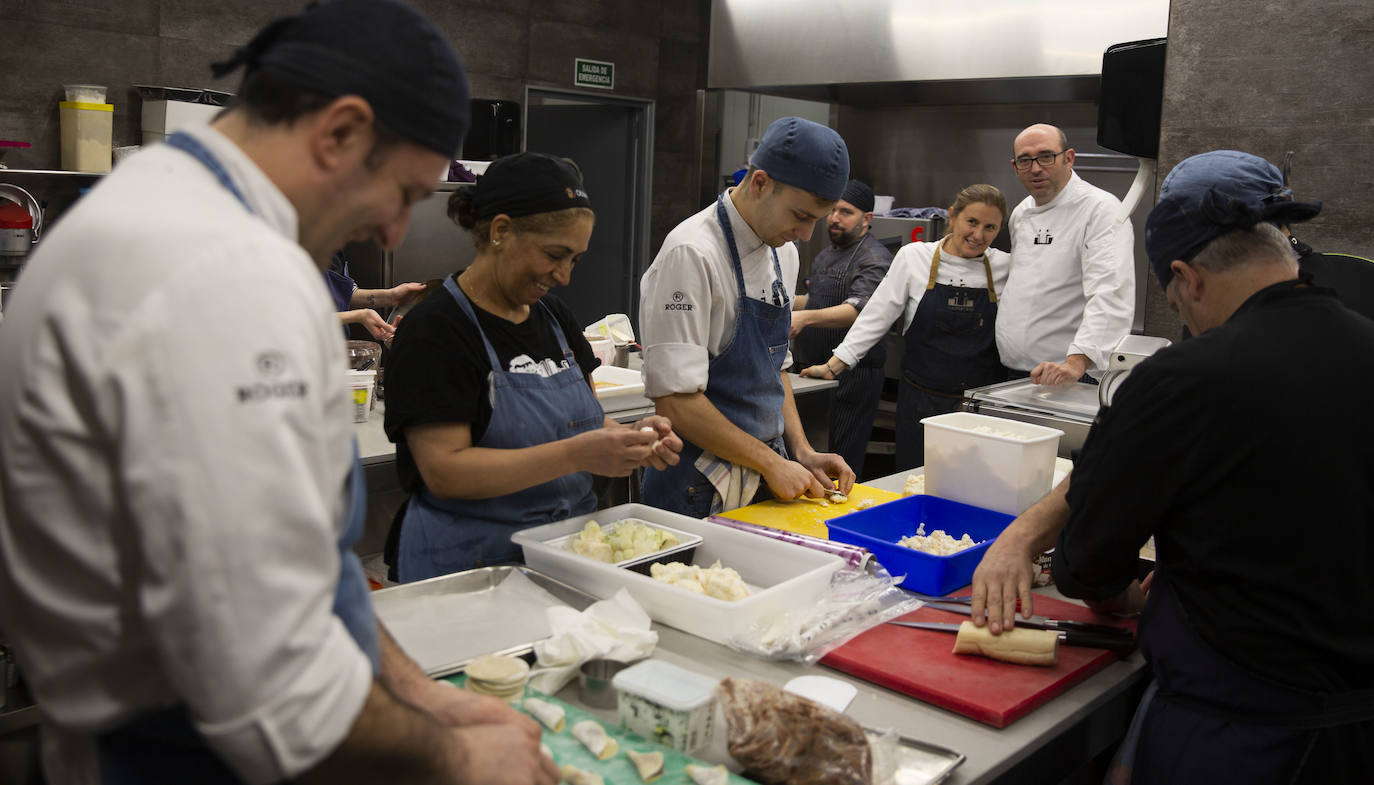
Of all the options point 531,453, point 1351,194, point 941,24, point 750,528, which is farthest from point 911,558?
point 941,24

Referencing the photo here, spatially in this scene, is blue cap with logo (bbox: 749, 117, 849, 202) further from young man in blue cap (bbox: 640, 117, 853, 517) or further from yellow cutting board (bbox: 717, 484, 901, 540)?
yellow cutting board (bbox: 717, 484, 901, 540)

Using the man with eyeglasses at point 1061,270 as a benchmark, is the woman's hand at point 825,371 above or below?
below

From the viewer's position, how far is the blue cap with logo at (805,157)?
2475 millimetres

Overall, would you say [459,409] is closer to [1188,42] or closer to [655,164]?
[1188,42]

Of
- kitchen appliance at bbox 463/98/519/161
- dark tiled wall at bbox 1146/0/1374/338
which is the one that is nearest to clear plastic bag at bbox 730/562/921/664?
dark tiled wall at bbox 1146/0/1374/338

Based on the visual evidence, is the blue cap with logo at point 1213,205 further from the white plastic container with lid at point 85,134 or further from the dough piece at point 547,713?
the white plastic container with lid at point 85,134

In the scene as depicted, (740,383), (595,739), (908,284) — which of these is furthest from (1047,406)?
(595,739)

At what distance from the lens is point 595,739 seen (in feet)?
4.38

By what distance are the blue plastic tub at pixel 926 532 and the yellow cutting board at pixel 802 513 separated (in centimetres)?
8

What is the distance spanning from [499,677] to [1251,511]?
3.69ft

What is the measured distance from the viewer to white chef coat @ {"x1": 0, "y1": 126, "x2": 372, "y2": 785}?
2.42 feet

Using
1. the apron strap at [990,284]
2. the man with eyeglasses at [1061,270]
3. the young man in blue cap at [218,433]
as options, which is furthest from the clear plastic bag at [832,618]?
the apron strap at [990,284]

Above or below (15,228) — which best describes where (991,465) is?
below

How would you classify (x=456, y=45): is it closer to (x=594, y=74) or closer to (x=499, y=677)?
(x=594, y=74)
